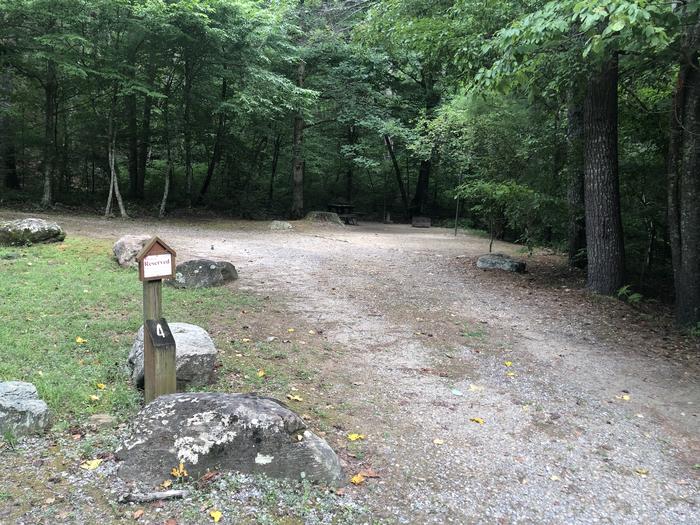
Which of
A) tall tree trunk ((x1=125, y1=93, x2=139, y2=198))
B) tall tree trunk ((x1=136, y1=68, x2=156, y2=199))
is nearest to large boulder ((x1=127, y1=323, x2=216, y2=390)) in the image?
tall tree trunk ((x1=136, y1=68, x2=156, y2=199))

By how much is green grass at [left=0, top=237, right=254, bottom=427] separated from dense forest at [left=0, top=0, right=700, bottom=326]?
14.3 feet

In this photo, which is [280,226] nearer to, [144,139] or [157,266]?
[144,139]

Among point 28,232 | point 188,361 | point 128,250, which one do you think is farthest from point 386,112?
point 188,361

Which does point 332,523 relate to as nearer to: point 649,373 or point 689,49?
point 649,373

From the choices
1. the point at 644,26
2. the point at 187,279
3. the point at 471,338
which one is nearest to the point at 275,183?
the point at 187,279

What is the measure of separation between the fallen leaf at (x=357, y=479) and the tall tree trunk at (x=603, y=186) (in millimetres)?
6387

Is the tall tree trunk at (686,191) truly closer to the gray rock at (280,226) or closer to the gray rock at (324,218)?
the gray rock at (280,226)

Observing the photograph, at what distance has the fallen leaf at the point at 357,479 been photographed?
121 inches

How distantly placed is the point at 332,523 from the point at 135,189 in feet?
60.0

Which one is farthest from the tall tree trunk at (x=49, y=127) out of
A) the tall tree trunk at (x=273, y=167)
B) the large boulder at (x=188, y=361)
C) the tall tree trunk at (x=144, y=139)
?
the large boulder at (x=188, y=361)

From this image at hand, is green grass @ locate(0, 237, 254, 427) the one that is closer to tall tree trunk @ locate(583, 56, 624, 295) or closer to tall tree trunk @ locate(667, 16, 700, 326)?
tall tree trunk @ locate(583, 56, 624, 295)

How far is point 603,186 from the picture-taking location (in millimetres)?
8008

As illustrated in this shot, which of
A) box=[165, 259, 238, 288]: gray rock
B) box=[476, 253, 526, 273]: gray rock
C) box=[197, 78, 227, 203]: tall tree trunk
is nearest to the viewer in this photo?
box=[165, 259, 238, 288]: gray rock

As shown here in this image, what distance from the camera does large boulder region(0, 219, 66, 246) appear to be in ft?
29.3
